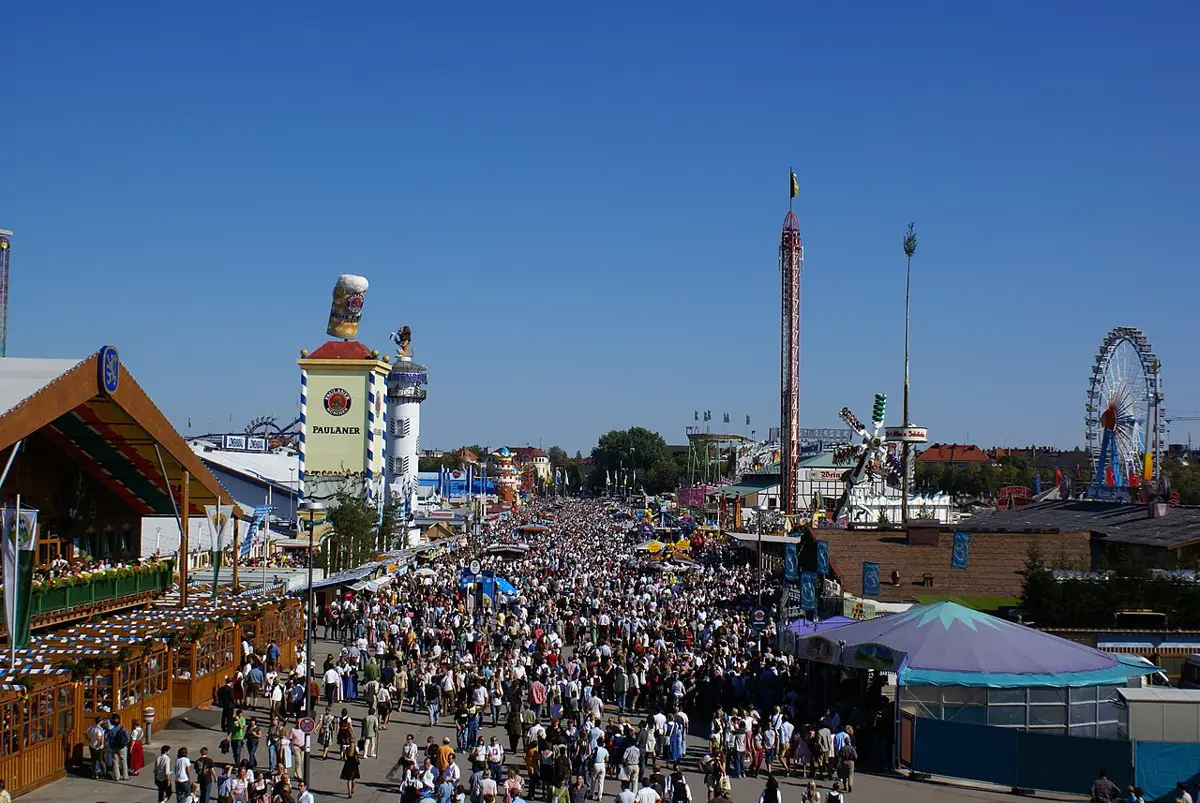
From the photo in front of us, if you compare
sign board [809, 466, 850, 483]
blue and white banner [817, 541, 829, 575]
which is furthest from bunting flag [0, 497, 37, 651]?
sign board [809, 466, 850, 483]

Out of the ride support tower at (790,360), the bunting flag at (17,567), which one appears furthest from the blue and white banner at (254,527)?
the ride support tower at (790,360)

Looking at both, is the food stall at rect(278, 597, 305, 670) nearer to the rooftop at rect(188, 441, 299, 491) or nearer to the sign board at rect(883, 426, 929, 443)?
the rooftop at rect(188, 441, 299, 491)

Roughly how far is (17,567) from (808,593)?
20.5 meters

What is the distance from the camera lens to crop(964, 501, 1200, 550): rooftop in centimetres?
4504

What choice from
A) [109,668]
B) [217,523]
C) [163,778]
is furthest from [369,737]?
[217,523]

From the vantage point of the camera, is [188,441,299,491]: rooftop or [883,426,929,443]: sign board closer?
[188,441,299,491]: rooftop

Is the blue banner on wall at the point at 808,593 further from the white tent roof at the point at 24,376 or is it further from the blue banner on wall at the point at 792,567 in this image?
the white tent roof at the point at 24,376

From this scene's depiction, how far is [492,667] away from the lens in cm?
2609

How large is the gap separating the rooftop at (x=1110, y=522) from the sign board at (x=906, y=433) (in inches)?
317

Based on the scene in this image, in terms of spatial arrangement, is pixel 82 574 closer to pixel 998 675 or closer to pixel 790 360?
pixel 998 675

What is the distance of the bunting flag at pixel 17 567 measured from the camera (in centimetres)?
1925

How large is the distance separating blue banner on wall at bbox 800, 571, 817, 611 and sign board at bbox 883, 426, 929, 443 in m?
46.2

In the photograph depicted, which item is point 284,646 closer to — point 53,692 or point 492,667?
point 492,667

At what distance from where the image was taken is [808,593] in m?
33.8
